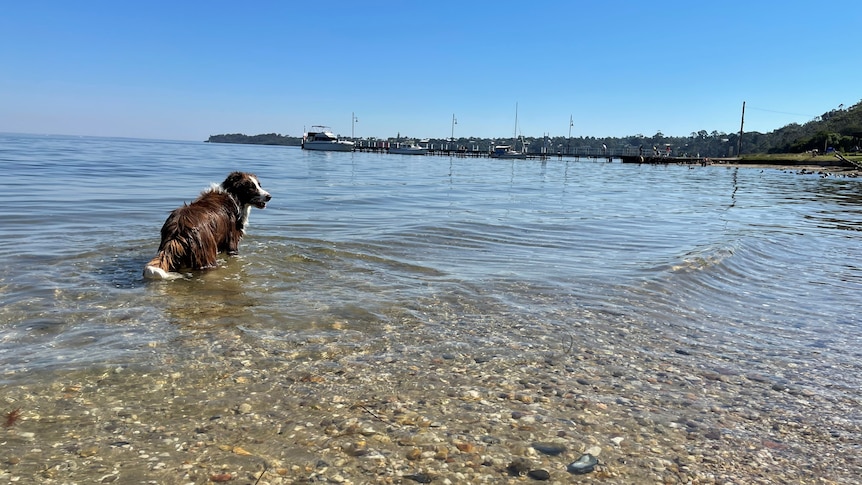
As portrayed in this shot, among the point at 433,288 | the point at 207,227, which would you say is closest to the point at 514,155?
the point at 207,227

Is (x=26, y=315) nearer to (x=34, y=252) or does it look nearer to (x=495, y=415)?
(x=34, y=252)

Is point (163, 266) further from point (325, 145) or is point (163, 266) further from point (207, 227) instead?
point (325, 145)

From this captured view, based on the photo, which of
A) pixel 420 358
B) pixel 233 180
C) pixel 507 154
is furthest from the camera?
pixel 507 154

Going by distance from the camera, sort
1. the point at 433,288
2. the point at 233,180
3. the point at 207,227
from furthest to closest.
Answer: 1. the point at 233,180
2. the point at 207,227
3. the point at 433,288

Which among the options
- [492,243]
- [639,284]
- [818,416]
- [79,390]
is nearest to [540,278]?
[639,284]

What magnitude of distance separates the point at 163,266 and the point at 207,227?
32.3 inches

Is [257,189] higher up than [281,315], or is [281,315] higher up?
[257,189]

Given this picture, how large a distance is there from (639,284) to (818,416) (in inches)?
127

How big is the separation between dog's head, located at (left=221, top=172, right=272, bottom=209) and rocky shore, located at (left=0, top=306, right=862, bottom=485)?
4056 mm

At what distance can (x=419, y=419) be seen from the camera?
2.95m

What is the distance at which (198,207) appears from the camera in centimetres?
670

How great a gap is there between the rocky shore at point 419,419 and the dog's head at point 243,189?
4056 millimetres

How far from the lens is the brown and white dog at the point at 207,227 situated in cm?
604

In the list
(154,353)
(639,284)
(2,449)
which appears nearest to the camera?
(2,449)
